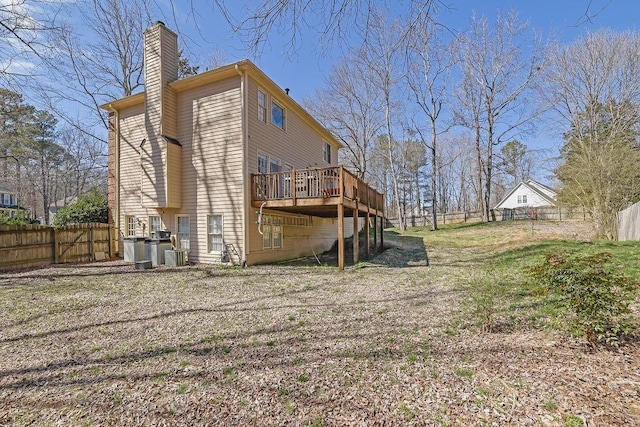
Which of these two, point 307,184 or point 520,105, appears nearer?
point 307,184

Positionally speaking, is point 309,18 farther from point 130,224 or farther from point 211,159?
point 130,224

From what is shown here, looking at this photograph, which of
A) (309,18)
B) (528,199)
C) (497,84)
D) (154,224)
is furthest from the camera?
(528,199)

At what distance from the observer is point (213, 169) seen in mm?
10117

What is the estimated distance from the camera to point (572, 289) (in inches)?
127

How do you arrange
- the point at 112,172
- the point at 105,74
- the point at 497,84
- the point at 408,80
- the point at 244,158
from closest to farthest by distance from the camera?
1. the point at 408,80
2. the point at 244,158
3. the point at 112,172
4. the point at 105,74
5. the point at 497,84

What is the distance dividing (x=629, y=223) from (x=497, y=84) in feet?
52.9

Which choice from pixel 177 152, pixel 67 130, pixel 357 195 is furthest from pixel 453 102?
pixel 67 130

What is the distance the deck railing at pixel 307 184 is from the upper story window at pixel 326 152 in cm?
663

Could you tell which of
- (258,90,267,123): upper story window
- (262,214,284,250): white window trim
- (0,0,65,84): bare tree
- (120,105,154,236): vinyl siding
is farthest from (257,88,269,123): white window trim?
(0,0,65,84): bare tree

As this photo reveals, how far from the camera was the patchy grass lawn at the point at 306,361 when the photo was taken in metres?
2.35

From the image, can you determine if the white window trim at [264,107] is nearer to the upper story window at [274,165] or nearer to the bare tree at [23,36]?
the upper story window at [274,165]

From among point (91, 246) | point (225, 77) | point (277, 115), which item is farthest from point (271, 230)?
point (91, 246)

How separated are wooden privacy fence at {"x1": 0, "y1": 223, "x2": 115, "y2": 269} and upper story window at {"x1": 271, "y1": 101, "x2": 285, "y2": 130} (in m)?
7.74

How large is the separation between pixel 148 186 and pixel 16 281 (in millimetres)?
4325
